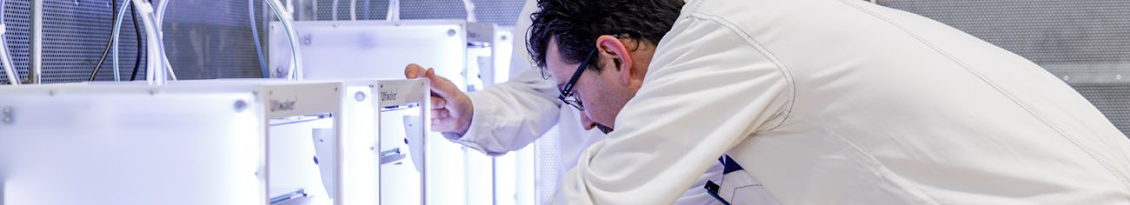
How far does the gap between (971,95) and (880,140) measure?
0.08 metres

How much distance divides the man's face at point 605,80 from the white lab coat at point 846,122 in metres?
0.17

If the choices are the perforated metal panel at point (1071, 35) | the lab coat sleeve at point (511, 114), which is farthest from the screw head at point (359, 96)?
the perforated metal panel at point (1071, 35)

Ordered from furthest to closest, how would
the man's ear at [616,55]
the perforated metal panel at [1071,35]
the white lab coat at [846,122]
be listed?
1. the perforated metal panel at [1071,35]
2. the man's ear at [616,55]
3. the white lab coat at [846,122]

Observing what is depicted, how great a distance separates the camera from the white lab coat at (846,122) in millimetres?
757

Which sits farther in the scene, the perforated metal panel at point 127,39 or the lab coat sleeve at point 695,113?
the perforated metal panel at point 127,39

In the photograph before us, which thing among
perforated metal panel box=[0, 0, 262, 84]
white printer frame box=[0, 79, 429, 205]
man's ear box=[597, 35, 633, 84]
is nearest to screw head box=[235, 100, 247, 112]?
white printer frame box=[0, 79, 429, 205]

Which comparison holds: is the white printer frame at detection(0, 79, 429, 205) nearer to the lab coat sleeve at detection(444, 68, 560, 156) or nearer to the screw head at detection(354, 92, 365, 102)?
the screw head at detection(354, 92, 365, 102)

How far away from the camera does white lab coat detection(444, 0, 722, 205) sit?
4.96 feet

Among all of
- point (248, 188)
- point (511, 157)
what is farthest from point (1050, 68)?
point (248, 188)

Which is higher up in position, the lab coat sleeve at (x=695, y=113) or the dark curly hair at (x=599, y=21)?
the dark curly hair at (x=599, y=21)

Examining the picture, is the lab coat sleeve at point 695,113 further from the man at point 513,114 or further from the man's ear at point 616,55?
the man at point 513,114

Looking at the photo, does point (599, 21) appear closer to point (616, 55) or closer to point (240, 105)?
point (616, 55)

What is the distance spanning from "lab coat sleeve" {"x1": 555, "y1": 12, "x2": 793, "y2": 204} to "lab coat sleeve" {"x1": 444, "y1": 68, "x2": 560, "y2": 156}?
725 millimetres

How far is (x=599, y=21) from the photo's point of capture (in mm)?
989
